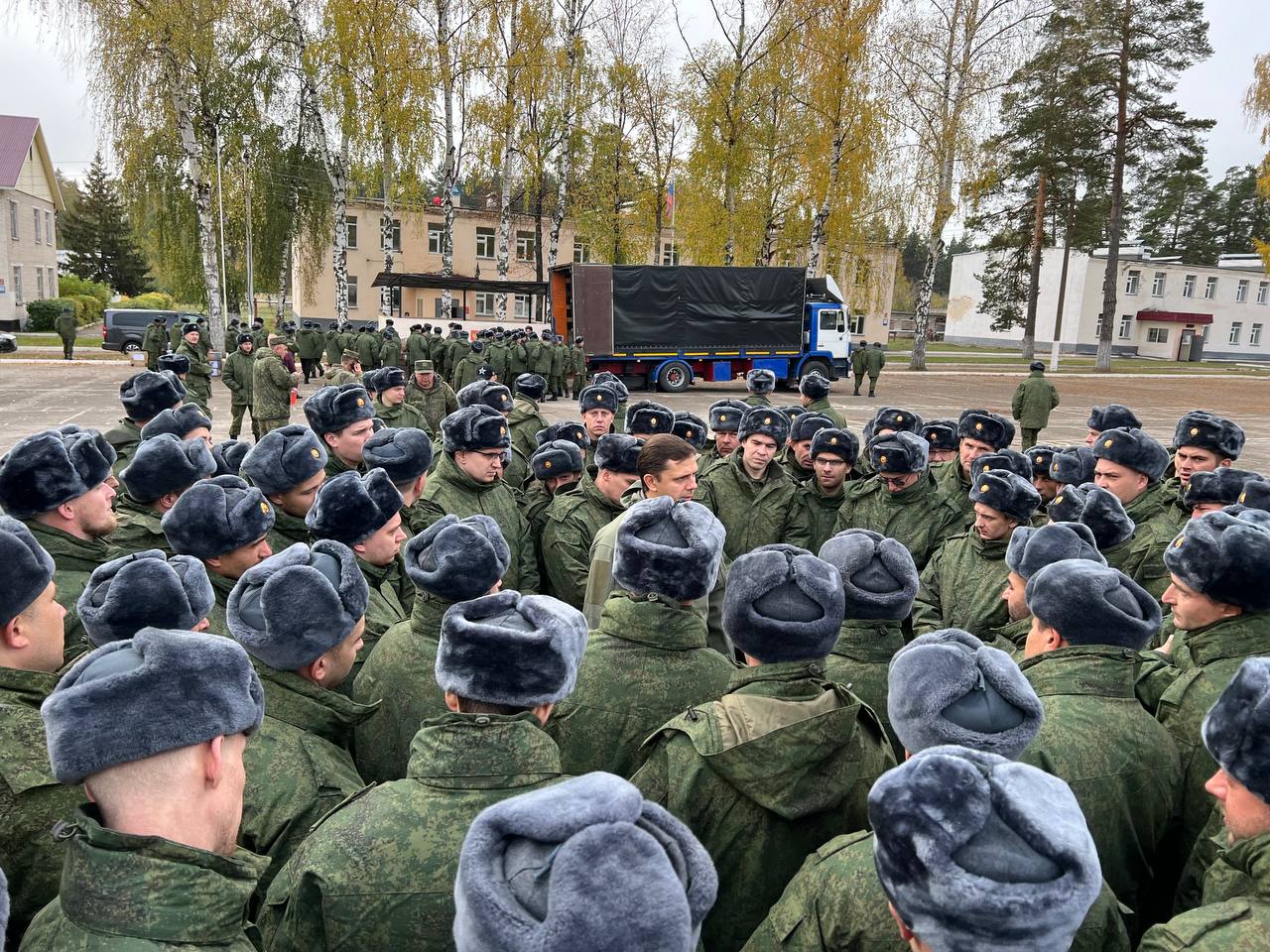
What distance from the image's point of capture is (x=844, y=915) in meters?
1.87

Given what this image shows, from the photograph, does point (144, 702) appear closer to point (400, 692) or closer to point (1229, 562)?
point (400, 692)

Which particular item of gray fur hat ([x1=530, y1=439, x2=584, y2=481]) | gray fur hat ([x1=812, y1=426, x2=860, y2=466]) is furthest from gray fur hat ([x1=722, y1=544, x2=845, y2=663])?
gray fur hat ([x1=812, y1=426, x2=860, y2=466])

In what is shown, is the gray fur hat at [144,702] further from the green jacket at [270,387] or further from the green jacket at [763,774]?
the green jacket at [270,387]

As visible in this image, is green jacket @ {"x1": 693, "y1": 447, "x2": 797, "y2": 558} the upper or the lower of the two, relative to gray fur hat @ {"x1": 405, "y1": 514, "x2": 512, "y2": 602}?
lower

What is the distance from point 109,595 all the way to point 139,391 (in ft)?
16.3

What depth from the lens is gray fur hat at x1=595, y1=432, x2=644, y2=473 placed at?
5.07 meters

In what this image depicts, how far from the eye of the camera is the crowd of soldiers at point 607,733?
4.54 ft

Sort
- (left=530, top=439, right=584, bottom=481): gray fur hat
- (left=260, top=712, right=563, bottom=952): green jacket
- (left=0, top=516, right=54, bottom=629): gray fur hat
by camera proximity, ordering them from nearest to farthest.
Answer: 1. (left=260, top=712, right=563, bottom=952): green jacket
2. (left=0, top=516, right=54, bottom=629): gray fur hat
3. (left=530, top=439, right=584, bottom=481): gray fur hat

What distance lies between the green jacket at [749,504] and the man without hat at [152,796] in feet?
14.7

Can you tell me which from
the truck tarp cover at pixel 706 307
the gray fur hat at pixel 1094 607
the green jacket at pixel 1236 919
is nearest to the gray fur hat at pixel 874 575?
the gray fur hat at pixel 1094 607

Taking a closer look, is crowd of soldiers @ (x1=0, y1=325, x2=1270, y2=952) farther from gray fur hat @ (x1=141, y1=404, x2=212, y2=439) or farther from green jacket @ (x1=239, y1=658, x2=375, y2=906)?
gray fur hat @ (x1=141, y1=404, x2=212, y2=439)

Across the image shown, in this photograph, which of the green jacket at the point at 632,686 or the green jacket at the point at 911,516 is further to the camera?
the green jacket at the point at 911,516

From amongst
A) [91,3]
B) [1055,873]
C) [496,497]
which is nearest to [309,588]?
[1055,873]

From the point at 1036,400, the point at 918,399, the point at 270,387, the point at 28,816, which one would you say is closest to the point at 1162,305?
the point at 918,399
